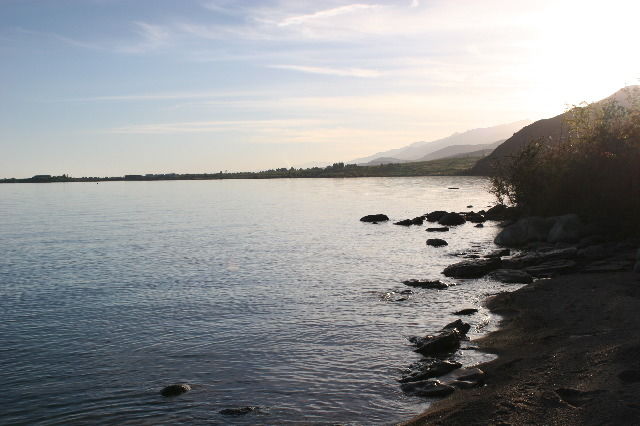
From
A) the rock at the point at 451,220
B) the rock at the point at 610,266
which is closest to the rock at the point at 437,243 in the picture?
the rock at the point at 610,266

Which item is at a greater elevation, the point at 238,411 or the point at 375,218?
the point at 375,218

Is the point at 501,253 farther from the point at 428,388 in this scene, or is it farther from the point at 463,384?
the point at 428,388

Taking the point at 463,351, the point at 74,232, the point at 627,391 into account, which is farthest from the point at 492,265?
the point at 74,232

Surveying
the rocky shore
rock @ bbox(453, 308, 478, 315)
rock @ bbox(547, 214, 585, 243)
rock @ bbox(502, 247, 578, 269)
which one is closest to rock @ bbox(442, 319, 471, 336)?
the rocky shore

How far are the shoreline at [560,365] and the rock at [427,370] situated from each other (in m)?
1.23

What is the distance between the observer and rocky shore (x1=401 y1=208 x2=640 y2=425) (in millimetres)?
13812

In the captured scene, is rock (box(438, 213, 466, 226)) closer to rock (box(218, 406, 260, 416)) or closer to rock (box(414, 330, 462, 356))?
rock (box(414, 330, 462, 356))

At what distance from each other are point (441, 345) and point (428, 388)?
151 inches

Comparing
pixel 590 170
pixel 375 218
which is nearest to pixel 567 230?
pixel 590 170

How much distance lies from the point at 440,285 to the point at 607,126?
90.7ft

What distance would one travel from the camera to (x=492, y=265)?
35.7 metres

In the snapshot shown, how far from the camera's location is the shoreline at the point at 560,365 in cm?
1357

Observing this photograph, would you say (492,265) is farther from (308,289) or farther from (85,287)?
(85,287)

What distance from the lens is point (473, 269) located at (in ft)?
115
